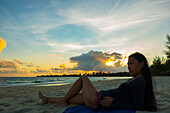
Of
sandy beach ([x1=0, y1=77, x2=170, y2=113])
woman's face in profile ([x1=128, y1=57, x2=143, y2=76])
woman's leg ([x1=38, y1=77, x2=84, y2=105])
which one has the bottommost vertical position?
sandy beach ([x1=0, y1=77, x2=170, y2=113])

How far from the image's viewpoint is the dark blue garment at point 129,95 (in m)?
2.53

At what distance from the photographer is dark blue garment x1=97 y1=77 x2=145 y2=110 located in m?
2.53

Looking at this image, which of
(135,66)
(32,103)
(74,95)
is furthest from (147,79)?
(32,103)

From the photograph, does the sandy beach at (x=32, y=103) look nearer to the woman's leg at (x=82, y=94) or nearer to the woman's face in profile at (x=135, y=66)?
the woman's leg at (x=82, y=94)

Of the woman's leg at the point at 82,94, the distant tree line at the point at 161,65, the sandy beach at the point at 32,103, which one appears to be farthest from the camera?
the distant tree line at the point at 161,65

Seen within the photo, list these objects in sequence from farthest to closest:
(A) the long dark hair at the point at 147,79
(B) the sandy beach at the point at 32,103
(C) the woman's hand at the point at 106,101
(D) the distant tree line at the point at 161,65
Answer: (D) the distant tree line at the point at 161,65, (B) the sandy beach at the point at 32,103, (A) the long dark hair at the point at 147,79, (C) the woman's hand at the point at 106,101

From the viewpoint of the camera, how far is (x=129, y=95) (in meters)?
2.81

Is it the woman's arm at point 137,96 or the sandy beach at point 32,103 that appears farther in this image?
the sandy beach at point 32,103

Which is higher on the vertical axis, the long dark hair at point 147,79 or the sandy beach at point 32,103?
the long dark hair at point 147,79

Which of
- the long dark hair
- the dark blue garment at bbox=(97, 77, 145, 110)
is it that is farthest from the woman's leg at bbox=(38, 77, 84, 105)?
the long dark hair

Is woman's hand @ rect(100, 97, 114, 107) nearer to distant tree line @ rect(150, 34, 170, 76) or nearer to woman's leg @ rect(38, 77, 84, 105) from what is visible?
woman's leg @ rect(38, 77, 84, 105)

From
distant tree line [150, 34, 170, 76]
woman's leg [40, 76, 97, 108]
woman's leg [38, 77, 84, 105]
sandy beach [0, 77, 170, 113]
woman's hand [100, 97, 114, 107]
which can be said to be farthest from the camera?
distant tree line [150, 34, 170, 76]

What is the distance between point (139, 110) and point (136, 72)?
816 mm

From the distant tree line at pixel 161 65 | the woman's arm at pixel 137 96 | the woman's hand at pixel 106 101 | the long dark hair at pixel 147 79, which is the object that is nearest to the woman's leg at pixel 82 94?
the woman's hand at pixel 106 101
